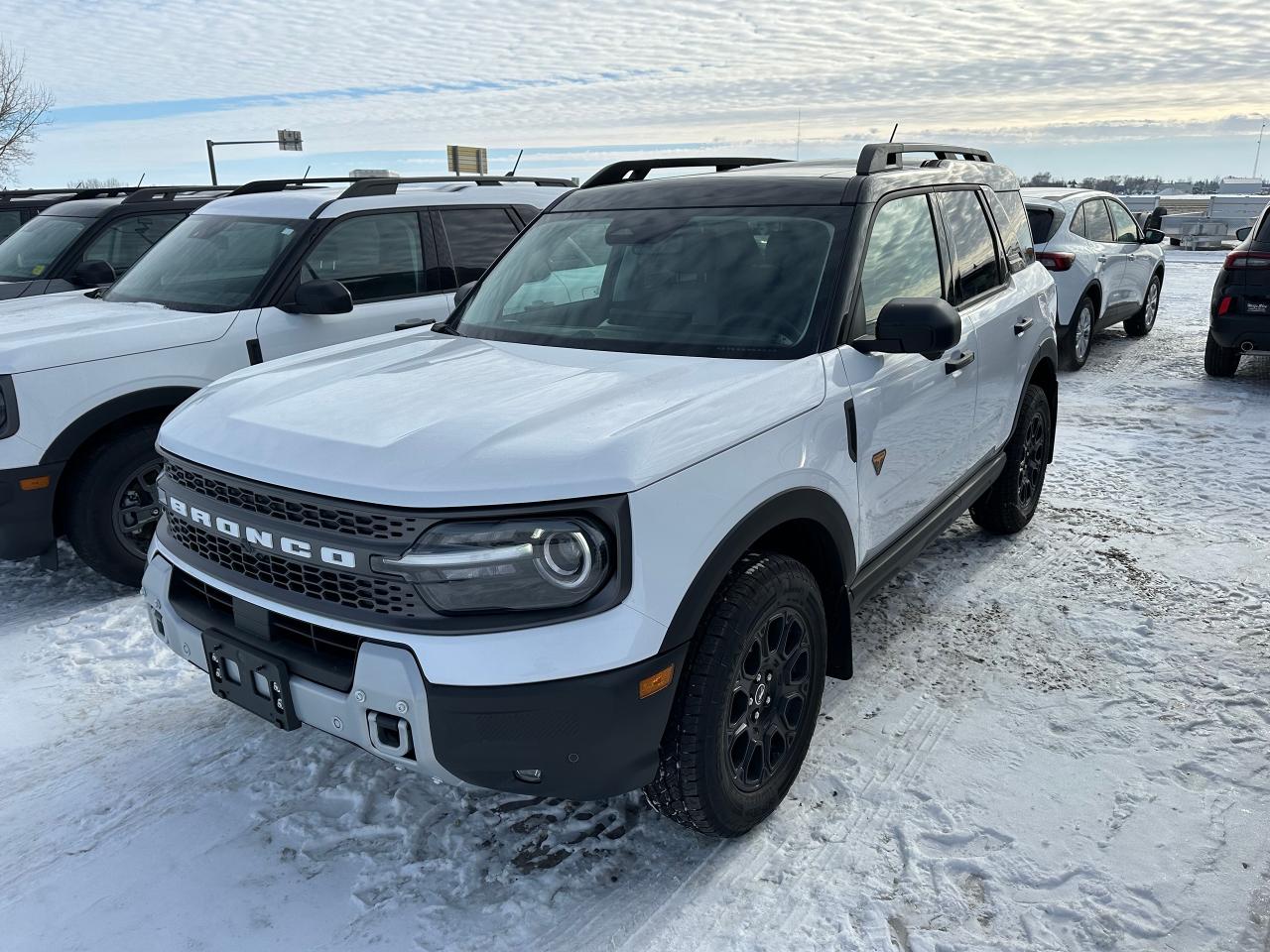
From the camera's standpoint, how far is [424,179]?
650 centimetres

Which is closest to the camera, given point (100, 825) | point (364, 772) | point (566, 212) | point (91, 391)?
point (100, 825)

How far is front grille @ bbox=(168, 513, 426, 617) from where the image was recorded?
A: 2.40m

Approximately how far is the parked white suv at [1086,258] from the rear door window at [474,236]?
523cm

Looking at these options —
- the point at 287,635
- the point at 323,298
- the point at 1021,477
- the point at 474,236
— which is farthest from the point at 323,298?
the point at 1021,477

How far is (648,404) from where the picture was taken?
2666mm

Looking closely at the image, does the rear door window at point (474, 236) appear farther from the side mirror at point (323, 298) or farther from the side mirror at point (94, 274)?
the side mirror at point (94, 274)

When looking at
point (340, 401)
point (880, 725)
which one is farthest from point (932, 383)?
point (340, 401)

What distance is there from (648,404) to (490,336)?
1250 millimetres

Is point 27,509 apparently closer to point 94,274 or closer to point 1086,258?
point 94,274

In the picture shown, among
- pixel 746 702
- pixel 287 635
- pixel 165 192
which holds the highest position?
pixel 165 192

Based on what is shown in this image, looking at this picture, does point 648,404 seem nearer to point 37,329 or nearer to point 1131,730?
point 1131,730

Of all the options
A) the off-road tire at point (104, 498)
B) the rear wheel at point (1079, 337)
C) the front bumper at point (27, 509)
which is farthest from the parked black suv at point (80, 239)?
the rear wheel at point (1079, 337)

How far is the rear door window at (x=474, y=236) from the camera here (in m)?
6.15

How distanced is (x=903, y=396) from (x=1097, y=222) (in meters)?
8.36
